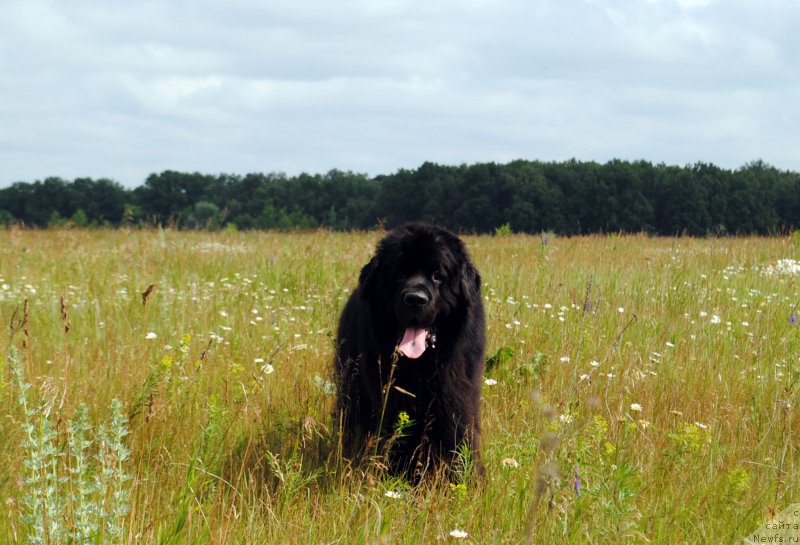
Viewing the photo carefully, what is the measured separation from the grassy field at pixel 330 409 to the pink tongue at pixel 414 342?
55cm

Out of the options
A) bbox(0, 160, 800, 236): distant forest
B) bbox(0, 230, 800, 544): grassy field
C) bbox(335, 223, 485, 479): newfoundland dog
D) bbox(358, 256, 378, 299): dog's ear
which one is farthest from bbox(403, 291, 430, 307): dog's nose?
bbox(0, 160, 800, 236): distant forest

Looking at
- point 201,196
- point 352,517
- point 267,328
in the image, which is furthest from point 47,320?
point 201,196

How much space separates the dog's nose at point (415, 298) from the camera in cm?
339

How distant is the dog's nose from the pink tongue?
0.19 m

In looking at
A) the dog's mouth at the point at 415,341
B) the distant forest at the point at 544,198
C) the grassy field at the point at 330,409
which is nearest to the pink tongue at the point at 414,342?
the dog's mouth at the point at 415,341

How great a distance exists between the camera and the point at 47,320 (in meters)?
6.11

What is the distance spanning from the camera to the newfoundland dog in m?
3.63

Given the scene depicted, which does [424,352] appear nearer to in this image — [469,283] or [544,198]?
[469,283]

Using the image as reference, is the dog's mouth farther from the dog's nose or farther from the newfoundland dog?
the dog's nose

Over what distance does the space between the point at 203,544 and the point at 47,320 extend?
4482mm

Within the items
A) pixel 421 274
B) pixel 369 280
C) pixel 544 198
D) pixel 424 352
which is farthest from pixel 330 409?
pixel 544 198

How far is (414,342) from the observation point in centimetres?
351

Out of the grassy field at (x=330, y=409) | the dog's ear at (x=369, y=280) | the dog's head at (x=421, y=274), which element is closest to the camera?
the grassy field at (x=330, y=409)

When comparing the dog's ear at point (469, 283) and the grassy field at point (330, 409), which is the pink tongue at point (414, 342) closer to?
the dog's ear at point (469, 283)
